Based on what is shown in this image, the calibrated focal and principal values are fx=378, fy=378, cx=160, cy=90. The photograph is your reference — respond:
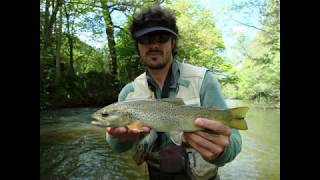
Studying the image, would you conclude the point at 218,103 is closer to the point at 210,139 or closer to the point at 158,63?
the point at 210,139

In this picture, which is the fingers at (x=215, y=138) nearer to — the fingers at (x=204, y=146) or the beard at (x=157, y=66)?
the fingers at (x=204, y=146)

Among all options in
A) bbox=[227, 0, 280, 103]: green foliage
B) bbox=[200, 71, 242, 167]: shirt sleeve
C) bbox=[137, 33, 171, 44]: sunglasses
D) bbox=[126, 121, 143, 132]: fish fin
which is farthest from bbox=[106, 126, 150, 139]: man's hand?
bbox=[227, 0, 280, 103]: green foliage

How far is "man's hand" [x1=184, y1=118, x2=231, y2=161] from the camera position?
1.41 meters

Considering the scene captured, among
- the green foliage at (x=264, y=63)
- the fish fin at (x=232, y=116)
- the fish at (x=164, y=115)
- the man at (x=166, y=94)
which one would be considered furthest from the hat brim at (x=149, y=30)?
the green foliage at (x=264, y=63)

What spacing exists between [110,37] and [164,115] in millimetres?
9601

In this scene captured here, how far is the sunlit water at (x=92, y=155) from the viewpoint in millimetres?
6406

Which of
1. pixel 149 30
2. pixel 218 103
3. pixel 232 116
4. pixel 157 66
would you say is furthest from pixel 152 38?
pixel 232 116

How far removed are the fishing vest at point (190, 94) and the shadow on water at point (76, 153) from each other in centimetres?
387

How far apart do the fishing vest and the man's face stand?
0.09 m

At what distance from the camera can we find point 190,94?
1.73 metres

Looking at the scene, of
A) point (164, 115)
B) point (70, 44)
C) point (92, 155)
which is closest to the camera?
point (164, 115)

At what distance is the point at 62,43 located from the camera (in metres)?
10.4
